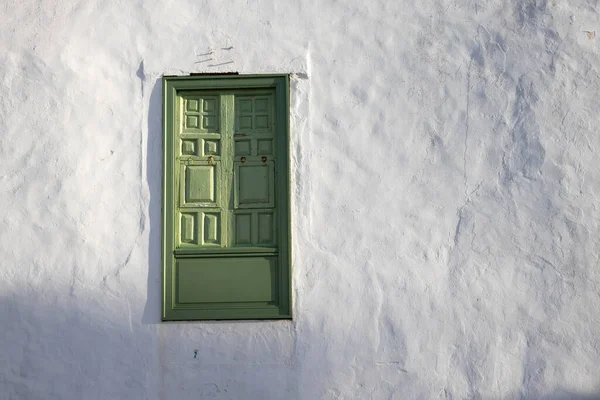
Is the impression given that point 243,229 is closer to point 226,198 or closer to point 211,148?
point 226,198

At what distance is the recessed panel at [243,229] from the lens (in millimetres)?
6457

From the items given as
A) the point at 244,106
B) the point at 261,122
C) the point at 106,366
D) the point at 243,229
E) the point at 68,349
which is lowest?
the point at 106,366

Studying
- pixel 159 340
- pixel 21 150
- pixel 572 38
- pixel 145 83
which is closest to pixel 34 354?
pixel 159 340

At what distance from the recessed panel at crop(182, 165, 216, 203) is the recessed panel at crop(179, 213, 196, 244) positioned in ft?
0.37

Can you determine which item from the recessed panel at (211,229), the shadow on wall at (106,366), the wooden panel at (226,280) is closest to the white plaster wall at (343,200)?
the shadow on wall at (106,366)

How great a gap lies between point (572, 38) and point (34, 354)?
4323mm

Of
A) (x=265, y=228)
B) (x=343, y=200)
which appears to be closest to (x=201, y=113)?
(x=265, y=228)

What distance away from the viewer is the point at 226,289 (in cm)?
636

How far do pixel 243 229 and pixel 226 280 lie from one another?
380mm

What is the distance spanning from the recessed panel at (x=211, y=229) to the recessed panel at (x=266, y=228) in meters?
0.29

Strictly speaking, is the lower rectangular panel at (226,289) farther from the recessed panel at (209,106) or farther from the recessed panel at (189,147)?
the recessed panel at (209,106)

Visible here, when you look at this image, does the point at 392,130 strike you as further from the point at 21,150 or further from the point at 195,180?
the point at 21,150

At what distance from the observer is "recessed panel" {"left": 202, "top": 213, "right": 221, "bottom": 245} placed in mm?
6473

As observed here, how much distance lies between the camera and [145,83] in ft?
21.5
